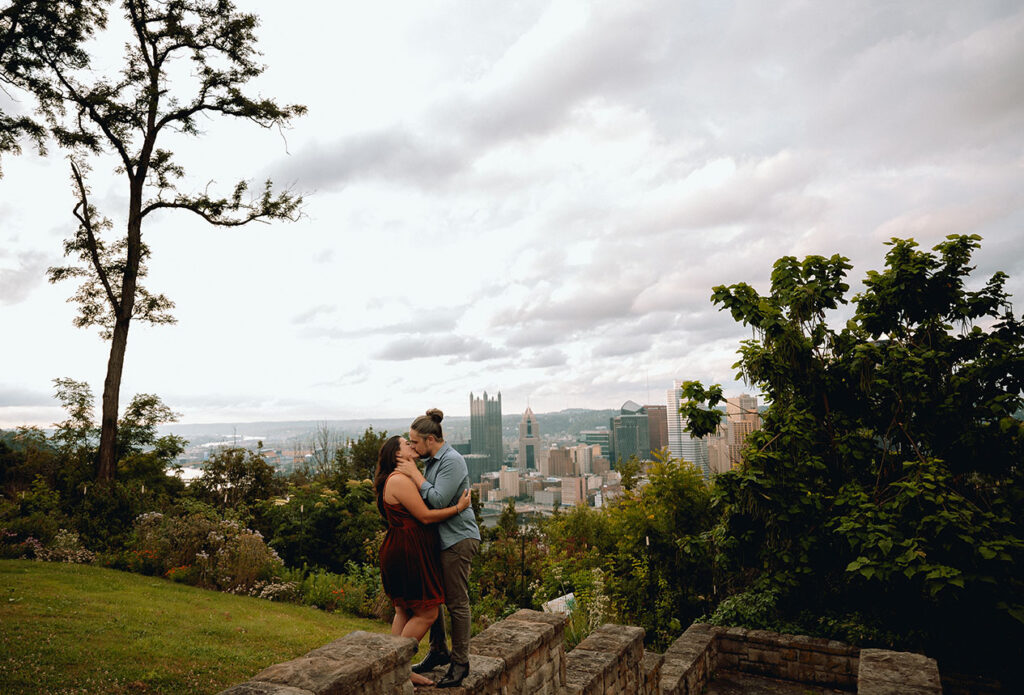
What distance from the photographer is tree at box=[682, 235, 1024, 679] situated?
531 centimetres

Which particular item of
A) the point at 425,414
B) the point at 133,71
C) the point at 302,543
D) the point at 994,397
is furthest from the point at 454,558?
the point at 133,71

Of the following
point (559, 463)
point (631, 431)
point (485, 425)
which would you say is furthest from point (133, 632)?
point (485, 425)

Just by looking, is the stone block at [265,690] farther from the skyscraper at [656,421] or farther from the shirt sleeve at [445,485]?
the skyscraper at [656,421]

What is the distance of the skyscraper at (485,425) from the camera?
21.9m

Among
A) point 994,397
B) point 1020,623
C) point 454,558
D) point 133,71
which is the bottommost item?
point 1020,623

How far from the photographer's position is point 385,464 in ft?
9.68

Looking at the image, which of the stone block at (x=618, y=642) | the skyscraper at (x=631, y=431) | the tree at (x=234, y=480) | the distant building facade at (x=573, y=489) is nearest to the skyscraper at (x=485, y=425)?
the skyscraper at (x=631, y=431)

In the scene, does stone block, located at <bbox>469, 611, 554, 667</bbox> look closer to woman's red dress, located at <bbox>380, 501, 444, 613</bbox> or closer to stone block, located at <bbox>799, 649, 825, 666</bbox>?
woman's red dress, located at <bbox>380, 501, 444, 613</bbox>

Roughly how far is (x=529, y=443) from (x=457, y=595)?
877 inches

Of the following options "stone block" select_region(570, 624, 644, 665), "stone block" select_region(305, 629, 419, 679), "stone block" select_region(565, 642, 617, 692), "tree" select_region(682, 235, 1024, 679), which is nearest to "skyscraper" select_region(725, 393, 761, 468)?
"tree" select_region(682, 235, 1024, 679)

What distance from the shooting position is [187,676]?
413 centimetres

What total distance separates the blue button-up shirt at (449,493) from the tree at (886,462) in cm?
436

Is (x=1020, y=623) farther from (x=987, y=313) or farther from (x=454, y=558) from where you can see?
(x=454, y=558)

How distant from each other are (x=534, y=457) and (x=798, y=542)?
18.8m
